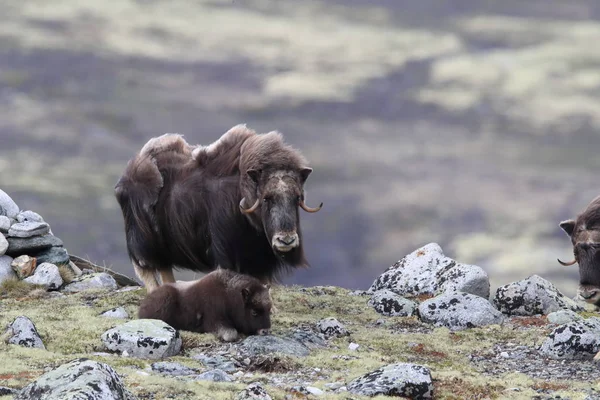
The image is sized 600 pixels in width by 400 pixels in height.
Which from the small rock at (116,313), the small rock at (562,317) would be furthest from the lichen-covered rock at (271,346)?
the small rock at (562,317)

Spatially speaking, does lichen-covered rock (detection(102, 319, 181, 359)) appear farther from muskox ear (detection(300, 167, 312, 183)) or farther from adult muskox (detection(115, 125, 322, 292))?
muskox ear (detection(300, 167, 312, 183))

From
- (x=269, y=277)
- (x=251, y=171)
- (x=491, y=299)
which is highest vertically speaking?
(x=251, y=171)

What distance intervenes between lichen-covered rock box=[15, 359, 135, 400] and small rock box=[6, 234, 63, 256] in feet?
27.0

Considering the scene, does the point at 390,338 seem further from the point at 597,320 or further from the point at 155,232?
the point at 155,232

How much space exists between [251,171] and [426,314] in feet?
10.3

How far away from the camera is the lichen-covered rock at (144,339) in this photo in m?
9.73

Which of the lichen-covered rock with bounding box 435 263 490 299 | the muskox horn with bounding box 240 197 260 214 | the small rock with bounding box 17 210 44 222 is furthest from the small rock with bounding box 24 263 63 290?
A: the lichen-covered rock with bounding box 435 263 490 299

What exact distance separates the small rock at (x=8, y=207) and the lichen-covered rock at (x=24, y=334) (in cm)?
555

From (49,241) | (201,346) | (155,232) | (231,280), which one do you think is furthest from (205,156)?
(49,241)

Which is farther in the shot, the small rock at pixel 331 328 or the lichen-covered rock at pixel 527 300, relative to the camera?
the lichen-covered rock at pixel 527 300

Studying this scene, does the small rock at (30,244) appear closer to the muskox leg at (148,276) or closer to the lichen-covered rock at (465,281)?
the muskox leg at (148,276)

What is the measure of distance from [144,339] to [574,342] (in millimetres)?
4502

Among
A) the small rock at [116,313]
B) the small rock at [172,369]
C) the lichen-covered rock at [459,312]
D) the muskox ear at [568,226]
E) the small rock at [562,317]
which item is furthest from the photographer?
the muskox ear at [568,226]

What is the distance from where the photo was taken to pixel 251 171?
11047mm
